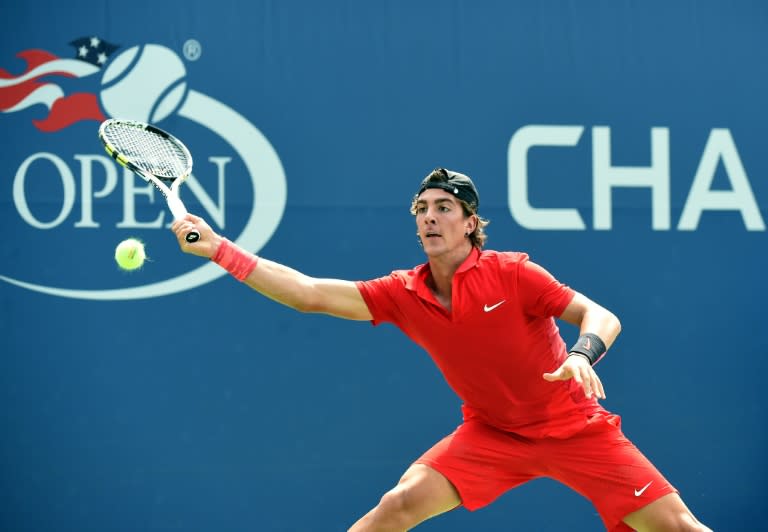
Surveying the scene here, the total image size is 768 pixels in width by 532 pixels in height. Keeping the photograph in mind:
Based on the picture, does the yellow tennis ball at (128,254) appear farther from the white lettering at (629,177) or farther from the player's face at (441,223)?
the white lettering at (629,177)

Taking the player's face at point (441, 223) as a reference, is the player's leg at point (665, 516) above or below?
below

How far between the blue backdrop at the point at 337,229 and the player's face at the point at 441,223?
3.96 ft

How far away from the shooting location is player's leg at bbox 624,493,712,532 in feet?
12.3

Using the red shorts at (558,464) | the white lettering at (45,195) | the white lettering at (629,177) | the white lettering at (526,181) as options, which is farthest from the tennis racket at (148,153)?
the white lettering at (629,177)

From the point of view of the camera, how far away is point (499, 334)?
3.93 m

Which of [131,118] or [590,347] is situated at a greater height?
[131,118]

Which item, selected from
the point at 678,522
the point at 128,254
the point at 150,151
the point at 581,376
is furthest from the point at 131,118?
the point at 678,522

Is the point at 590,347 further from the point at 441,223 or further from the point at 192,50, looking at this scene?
the point at 192,50

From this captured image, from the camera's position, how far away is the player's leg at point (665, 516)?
12.3ft

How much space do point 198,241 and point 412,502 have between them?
120cm

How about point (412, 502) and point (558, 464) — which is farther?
point (558, 464)

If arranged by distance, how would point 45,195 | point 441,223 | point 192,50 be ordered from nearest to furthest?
point 441,223 → point 45,195 → point 192,50

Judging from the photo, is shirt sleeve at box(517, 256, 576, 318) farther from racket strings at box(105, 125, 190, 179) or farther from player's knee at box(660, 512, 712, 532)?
racket strings at box(105, 125, 190, 179)

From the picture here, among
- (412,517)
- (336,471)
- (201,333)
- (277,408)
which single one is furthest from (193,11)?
(412,517)
